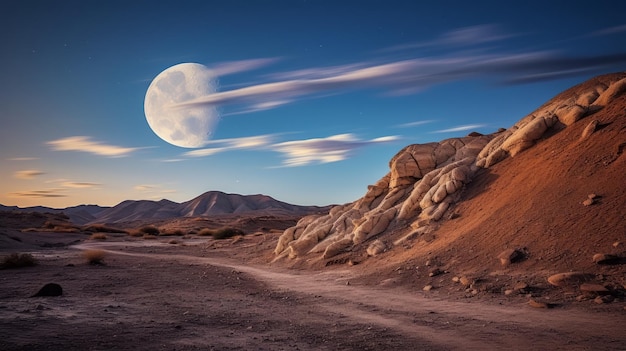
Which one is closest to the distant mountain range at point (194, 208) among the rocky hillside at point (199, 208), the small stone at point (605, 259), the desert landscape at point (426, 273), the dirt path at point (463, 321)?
the rocky hillside at point (199, 208)

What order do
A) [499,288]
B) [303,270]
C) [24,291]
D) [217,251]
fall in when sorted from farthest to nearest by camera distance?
[217,251] → [303,270] → [24,291] → [499,288]

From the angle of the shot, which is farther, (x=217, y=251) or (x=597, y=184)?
(x=217, y=251)

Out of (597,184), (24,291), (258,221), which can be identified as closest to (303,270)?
(24,291)

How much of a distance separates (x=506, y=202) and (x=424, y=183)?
5244 millimetres

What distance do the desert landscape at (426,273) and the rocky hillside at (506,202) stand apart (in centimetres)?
7

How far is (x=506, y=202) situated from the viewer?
18125 millimetres

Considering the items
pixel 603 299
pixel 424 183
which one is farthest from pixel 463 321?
pixel 424 183

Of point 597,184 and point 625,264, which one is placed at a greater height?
point 597,184

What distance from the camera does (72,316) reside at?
1002cm

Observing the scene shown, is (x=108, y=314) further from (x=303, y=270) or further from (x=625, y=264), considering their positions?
(x=625, y=264)

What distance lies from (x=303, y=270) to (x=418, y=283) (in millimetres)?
7578

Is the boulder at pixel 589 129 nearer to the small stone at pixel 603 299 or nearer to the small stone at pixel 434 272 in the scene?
the small stone at pixel 434 272

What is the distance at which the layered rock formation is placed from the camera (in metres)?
20.6

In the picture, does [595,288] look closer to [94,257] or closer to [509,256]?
[509,256]
